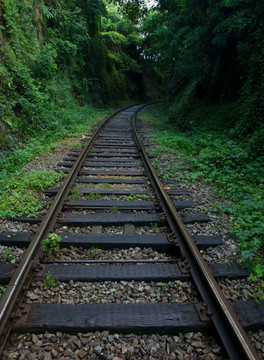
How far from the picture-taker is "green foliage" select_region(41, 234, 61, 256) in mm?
2627

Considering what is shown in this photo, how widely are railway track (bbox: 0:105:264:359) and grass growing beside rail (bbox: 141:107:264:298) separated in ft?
1.23

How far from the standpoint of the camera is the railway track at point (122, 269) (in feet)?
6.11

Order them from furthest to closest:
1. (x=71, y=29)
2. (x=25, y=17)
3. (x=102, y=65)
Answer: (x=102, y=65)
(x=71, y=29)
(x=25, y=17)

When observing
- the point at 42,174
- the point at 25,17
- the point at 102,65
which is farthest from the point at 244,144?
the point at 102,65

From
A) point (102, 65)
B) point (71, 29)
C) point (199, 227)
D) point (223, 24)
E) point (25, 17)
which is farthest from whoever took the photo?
point (102, 65)

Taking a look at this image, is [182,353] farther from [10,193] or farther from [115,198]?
[10,193]

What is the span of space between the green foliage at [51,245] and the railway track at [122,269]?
0.21 ft

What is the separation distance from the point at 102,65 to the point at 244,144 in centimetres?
1738

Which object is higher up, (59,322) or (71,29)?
(71,29)

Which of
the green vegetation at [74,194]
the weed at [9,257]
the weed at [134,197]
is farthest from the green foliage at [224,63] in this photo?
the weed at [9,257]

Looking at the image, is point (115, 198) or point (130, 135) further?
point (130, 135)

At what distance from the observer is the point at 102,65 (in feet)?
64.6

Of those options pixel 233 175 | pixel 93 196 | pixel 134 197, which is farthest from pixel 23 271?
pixel 233 175

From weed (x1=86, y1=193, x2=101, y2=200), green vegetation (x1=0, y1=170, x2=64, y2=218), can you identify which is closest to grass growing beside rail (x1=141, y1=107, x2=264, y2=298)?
weed (x1=86, y1=193, x2=101, y2=200)
